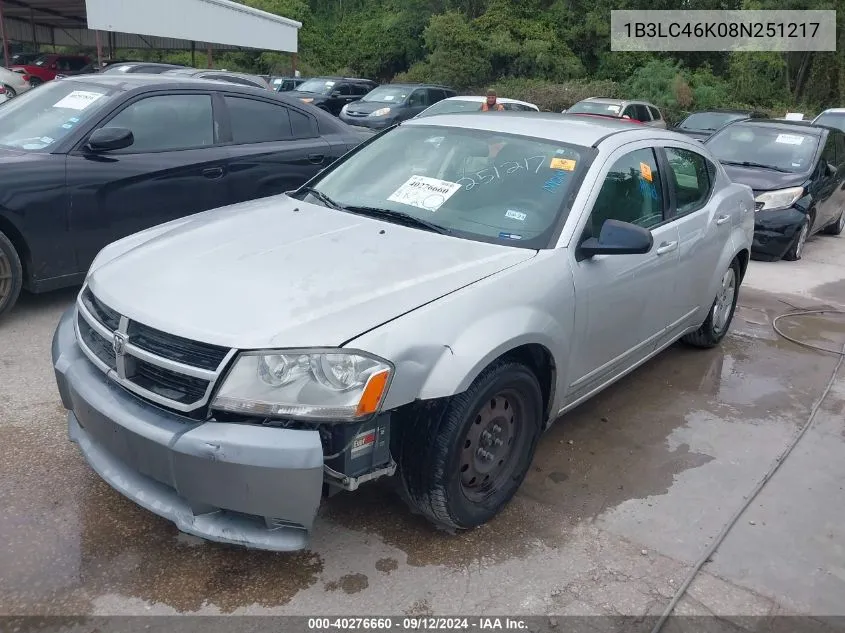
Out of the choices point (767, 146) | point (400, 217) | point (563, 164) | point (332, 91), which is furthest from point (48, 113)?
point (332, 91)

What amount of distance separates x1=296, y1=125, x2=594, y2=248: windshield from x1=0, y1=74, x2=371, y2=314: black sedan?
1820 mm

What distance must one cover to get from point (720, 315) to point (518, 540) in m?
3.10

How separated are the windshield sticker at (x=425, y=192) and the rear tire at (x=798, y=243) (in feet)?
20.6

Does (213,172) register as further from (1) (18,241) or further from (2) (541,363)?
(2) (541,363)

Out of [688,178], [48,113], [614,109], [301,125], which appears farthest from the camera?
[614,109]

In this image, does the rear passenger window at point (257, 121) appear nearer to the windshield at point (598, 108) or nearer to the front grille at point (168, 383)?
the front grille at point (168, 383)

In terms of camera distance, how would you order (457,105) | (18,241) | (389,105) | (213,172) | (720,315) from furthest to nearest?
(389,105) < (457,105) < (213,172) < (720,315) < (18,241)

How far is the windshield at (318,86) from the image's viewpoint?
858 inches

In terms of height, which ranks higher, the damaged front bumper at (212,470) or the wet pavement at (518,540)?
the damaged front bumper at (212,470)

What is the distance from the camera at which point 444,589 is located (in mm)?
2785

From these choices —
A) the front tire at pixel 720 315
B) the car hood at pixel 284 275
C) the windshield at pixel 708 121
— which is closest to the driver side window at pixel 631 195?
the car hood at pixel 284 275

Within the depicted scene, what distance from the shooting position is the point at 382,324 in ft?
8.50

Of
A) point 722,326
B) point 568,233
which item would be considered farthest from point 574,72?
point 568,233

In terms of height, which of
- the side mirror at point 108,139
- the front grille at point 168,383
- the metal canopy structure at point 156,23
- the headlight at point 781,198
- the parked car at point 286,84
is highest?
the metal canopy structure at point 156,23
